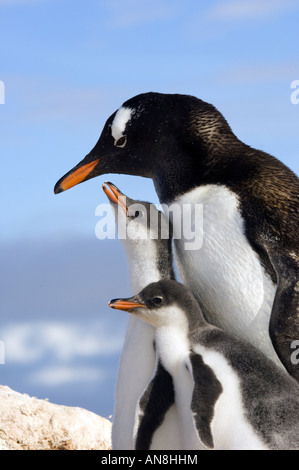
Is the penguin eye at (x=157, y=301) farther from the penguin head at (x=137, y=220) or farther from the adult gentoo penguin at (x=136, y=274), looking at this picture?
the penguin head at (x=137, y=220)

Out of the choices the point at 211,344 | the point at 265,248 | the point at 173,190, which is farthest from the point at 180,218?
the point at 211,344

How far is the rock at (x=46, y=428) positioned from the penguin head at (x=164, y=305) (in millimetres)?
1636

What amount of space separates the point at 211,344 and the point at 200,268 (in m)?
0.53

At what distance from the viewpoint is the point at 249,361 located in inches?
126

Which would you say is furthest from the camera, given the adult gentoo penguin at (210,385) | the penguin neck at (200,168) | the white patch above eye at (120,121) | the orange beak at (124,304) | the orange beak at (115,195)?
the white patch above eye at (120,121)

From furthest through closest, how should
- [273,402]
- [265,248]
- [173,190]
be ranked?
[173,190]
[265,248]
[273,402]

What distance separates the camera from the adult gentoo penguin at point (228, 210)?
11.7 ft

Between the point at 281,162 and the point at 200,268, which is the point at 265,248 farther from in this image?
the point at 281,162

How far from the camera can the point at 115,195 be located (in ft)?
12.2

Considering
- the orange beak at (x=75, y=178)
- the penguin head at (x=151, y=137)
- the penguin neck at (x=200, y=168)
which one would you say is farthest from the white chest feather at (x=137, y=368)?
the orange beak at (x=75, y=178)

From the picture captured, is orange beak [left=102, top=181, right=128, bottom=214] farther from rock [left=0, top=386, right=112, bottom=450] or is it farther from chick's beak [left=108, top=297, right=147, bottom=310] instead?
rock [left=0, top=386, right=112, bottom=450]

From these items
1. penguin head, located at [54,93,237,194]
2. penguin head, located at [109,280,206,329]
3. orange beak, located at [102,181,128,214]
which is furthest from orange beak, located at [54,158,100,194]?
penguin head, located at [109,280,206,329]

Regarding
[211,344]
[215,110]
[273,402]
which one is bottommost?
[273,402]

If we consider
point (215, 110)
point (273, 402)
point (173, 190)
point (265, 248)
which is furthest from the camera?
point (215, 110)
